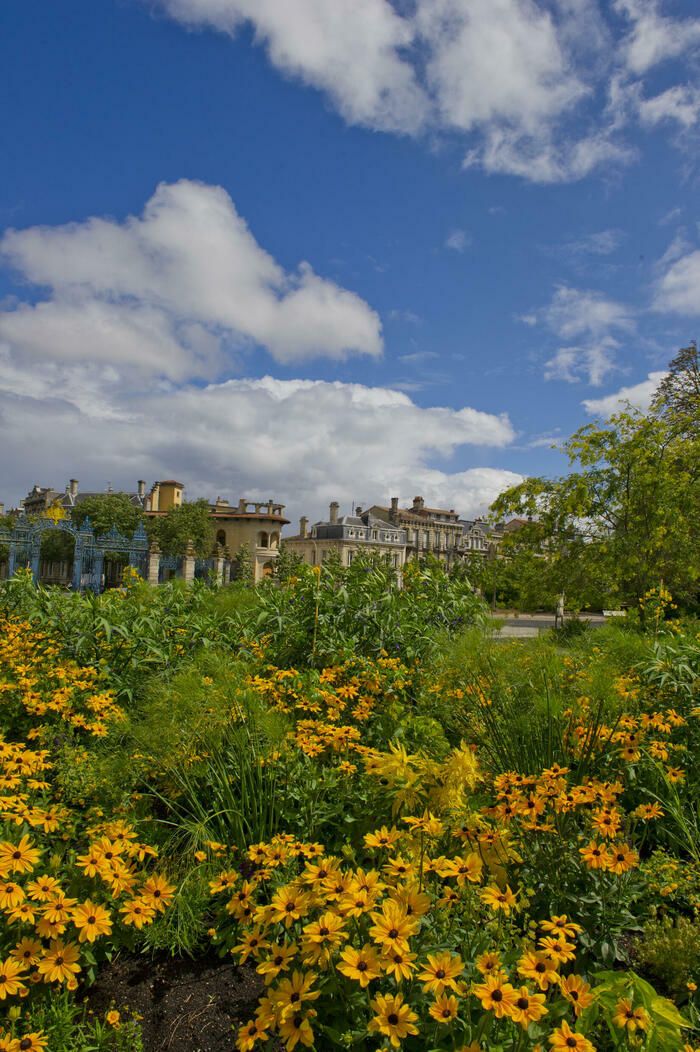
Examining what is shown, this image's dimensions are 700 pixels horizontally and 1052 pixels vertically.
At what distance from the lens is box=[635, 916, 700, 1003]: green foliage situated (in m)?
2.11

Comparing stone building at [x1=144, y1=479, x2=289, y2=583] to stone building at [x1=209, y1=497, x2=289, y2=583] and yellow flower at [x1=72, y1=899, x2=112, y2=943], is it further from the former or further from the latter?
yellow flower at [x1=72, y1=899, x2=112, y2=943]

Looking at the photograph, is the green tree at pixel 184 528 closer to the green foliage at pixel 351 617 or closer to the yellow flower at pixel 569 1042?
Answer: the green foliage at pixel 351 617

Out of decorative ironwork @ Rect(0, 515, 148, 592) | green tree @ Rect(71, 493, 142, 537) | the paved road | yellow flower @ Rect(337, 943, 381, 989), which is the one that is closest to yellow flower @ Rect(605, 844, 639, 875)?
yellow flower @ Rect(337, 943, 381, 989)

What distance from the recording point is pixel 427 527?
7719 centimetres

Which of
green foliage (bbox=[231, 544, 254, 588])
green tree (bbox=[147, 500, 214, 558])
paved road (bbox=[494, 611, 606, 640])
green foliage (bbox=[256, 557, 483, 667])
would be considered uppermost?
green tree (bbox=[147, 500, 214, 558])

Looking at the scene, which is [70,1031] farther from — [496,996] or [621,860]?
[621,860]

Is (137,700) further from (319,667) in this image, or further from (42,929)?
(42,929)

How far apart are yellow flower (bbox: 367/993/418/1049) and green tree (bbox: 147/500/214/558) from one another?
50.4 metres

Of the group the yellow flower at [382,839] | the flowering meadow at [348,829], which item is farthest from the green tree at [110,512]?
the yellow flower at [382,839]

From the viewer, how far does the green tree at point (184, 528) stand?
50.9 metres

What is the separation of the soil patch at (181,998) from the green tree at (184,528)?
49.2 meters

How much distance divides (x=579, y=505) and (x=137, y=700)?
1219 centimetres

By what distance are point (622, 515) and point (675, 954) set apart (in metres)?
13.0

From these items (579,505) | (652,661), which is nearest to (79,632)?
(652,661)
